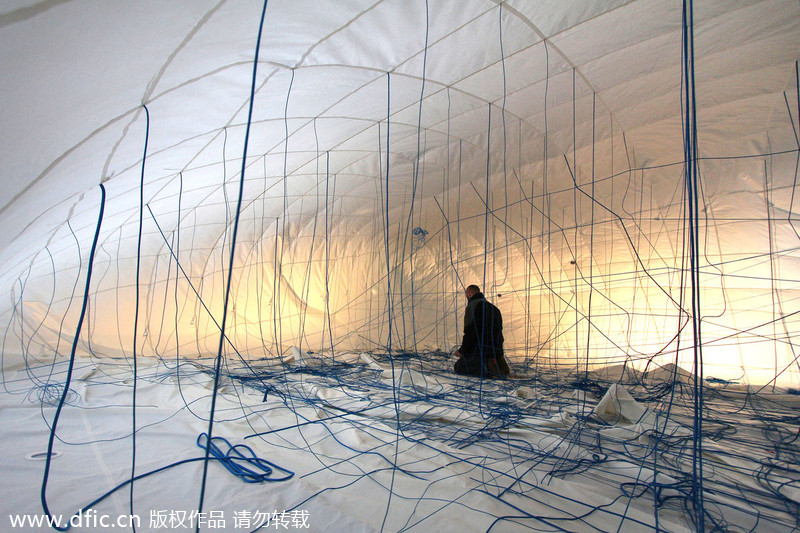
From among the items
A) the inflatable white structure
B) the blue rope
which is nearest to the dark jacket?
the inflatable white structure

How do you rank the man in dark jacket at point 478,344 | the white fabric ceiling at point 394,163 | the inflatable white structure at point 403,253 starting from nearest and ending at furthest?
1. the inflatable white structure at point 403,253
2. the white fabric ceiling at point 394,163
3. the man in dark jacket at point 478,344

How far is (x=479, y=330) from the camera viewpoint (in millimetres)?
5879

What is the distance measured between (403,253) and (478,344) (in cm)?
169

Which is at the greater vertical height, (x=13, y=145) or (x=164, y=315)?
(x=13, y=145)

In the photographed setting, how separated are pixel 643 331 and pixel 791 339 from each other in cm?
190

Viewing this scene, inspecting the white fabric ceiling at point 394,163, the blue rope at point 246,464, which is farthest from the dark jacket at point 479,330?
the blue rope at point 246,464

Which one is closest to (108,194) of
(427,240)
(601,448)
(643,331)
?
(601,448)

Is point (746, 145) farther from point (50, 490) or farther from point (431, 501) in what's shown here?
point (50, 490)

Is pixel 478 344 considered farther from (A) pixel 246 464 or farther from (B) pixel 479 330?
(A) pixel 246 464

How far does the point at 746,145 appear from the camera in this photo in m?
5.57

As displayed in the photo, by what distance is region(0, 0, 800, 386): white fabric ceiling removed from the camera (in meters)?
2.96

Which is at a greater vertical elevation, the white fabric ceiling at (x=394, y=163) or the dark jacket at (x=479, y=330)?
the white fabric ceiling at (x=394, y=163)

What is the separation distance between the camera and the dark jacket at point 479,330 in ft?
19.1

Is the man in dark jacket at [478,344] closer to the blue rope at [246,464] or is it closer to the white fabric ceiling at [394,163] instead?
the white fabric ceiling at [394,163]
